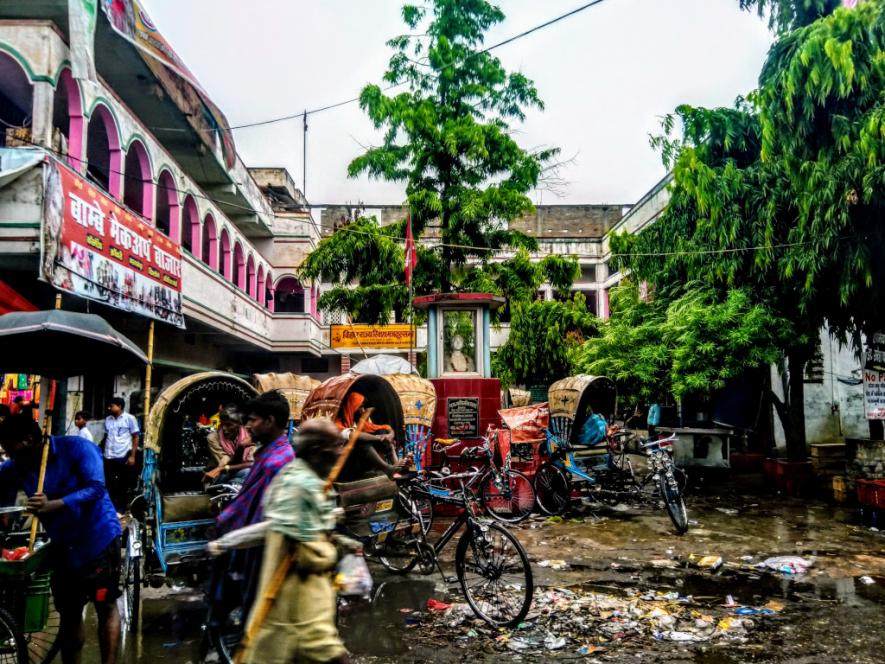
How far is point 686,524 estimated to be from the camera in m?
8.48

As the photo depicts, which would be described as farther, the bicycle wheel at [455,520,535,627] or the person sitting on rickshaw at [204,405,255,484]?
the person sitting on rickshaw at [204,405,255,484]

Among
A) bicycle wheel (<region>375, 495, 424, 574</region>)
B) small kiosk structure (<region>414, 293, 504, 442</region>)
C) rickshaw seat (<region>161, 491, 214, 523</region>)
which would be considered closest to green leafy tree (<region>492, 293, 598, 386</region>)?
small kiosk structure (<region>414, 293, 504, 442</region>)

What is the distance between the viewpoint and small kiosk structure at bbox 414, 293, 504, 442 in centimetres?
1011

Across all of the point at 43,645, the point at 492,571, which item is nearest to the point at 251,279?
the point at 43,645

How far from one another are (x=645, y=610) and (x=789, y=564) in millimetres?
2384

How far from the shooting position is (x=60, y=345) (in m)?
4.73

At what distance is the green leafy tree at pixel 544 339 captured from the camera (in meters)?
23.7

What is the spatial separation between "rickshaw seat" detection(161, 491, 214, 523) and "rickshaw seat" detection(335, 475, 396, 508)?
3.94 ft

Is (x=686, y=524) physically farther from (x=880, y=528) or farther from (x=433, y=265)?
(x=433, y=265)

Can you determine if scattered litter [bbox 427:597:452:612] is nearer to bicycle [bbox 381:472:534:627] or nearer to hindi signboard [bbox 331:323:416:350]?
bicycle [bbox 381:472:534:627]

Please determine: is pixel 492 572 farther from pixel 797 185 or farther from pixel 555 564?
pixel 797 185

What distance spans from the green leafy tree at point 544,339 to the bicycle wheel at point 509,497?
45.5 ft

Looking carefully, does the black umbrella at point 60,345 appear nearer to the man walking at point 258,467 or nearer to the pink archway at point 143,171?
the man walking at point 258,467

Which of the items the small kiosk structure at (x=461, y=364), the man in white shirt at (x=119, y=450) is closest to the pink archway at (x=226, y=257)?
the man in white shirt at (x=119, y=450)
